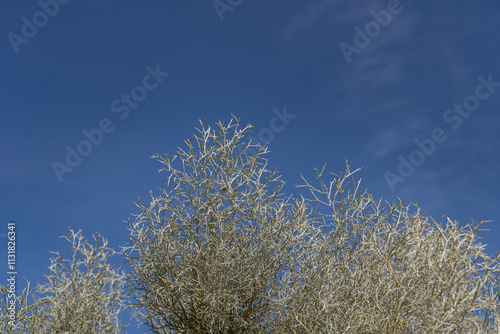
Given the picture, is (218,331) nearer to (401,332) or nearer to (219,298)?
(219,298)

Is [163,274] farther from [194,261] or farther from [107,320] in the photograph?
[107,320]

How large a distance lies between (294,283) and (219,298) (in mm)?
1013

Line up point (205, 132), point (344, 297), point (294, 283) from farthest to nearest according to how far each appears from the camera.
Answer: point (205, 132), point (294, 283), point (344, 297)

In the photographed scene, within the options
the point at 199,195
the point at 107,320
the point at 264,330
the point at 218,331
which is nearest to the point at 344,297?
the point at 264,330

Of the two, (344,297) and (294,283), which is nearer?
(344,297)

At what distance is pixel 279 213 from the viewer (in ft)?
23.0

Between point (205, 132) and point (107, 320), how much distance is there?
3.42 meters

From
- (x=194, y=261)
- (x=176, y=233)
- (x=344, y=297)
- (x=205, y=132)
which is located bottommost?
(x=344, y=297)

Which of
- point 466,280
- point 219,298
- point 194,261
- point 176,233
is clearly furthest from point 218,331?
point 466,280

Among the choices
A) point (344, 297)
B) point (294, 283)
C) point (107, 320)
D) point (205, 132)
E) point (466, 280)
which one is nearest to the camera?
point (466, 280)

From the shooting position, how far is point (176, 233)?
22.6 ft

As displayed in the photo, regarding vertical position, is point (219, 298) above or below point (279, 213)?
below

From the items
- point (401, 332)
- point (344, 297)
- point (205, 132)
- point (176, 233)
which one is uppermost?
point (205, 132)

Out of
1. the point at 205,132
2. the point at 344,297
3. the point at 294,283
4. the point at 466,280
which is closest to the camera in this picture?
the point at 466,280
